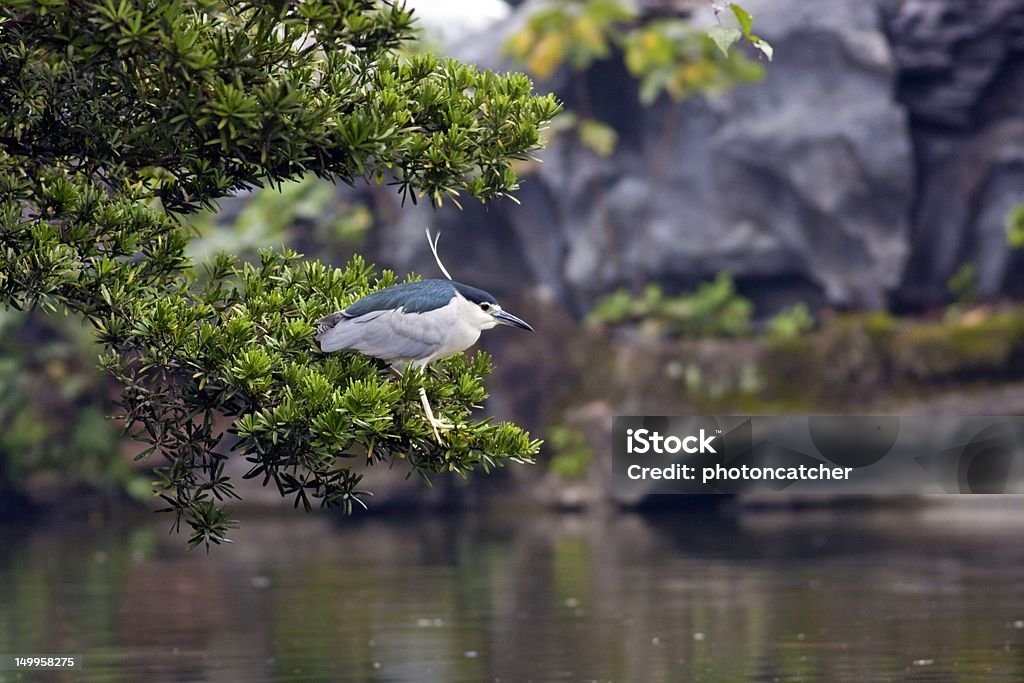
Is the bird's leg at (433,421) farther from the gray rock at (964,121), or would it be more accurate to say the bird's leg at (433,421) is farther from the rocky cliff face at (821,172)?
the gray rock at (964,121)

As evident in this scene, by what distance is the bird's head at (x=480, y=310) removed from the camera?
673cm

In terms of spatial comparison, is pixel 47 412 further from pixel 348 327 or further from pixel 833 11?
pixel 348 327

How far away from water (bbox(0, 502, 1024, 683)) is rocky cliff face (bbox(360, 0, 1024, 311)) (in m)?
5.31

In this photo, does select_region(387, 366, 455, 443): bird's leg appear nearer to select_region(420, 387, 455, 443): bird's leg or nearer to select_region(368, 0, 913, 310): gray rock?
select_region(420, 387, 455, 443): bird's leg

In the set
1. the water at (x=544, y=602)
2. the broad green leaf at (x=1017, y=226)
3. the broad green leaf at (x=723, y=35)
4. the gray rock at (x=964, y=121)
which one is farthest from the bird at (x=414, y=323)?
the gray rock at (x=964, y=121)

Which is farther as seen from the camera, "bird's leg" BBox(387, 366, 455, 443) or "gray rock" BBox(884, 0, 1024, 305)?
"gray rock" BBox(884, 0, 1024, 305)

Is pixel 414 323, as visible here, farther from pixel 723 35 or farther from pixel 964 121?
pixel 964 121

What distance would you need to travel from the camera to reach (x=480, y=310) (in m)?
6.75

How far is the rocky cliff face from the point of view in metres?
25.6

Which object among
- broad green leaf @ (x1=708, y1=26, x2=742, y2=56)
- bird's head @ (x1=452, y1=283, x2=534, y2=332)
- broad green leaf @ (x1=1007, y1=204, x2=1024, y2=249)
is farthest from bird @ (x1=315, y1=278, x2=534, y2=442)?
broad green leaf @ (x1=1007, y1=204, x2=1024, y2=249)

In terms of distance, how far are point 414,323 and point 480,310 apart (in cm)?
45

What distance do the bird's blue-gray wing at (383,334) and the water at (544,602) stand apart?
4435 mm

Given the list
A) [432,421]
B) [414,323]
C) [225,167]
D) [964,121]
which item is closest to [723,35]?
[414,323]

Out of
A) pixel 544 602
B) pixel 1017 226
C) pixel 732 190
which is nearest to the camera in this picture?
pixel 544 602
